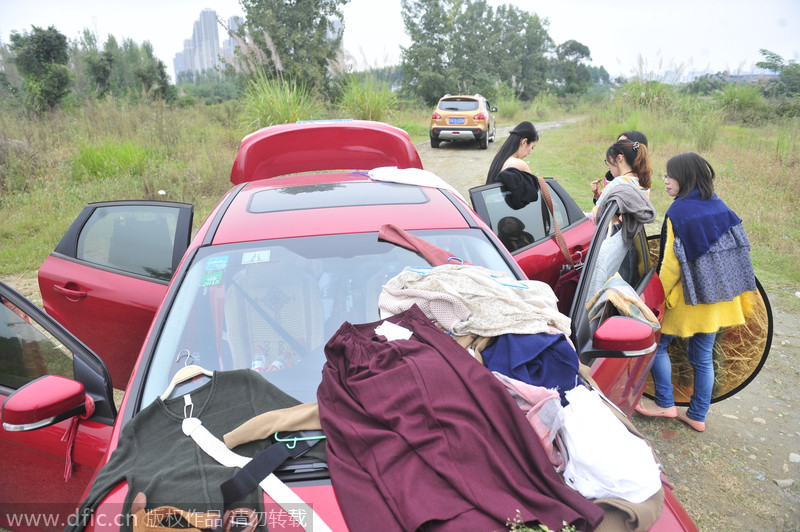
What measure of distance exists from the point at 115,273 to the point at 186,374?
124cm

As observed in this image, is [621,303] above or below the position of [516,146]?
below

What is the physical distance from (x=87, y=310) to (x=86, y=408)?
1053 mm

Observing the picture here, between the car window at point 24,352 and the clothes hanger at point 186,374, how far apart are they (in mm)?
592

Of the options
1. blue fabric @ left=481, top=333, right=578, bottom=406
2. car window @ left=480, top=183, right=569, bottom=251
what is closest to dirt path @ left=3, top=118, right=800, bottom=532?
car window @ left=480, top=183, right=569, bottom=251

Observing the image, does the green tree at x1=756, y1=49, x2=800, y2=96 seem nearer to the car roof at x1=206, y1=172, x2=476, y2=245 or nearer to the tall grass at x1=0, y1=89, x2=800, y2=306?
the tall grass at x1=0, y1=89, x2=800, y2=306

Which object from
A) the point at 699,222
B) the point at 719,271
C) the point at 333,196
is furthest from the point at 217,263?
the point at 719,271

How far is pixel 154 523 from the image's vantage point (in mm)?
1375

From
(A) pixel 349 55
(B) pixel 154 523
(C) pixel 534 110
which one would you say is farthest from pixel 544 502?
(C) pixel 534 110

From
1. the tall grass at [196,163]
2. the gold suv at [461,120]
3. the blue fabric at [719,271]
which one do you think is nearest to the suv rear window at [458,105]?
the gold suv at [461,120]

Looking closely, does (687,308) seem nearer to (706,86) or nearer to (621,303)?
(621,303)

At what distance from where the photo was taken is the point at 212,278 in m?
2.23

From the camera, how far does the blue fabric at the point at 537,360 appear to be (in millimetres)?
1812

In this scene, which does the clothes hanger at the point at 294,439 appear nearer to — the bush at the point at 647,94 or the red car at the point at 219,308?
the red car at the point at 219,308

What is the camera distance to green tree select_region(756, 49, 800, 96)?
16000 millimetres
